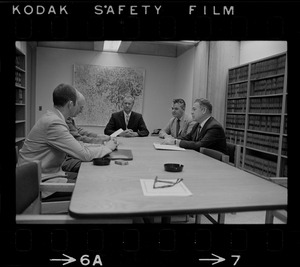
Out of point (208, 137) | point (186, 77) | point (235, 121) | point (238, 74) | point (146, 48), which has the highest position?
point (146, 48)

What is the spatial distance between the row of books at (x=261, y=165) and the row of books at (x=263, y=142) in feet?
0.57

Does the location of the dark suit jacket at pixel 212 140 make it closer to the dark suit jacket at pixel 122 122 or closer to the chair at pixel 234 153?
the chair at pixel 234 153

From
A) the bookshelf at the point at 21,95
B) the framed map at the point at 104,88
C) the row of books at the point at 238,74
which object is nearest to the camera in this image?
the row of books at the point at 238,74

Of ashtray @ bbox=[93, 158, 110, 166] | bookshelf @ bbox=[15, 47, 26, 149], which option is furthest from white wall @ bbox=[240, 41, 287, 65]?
bookshelf @ bbox=[15, 47, 26, 149]

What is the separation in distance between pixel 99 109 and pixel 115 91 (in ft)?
1.86

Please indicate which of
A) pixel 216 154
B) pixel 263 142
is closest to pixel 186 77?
pixel 263 142

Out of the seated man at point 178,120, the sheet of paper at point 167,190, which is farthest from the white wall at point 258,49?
the sheet of paper at point 167,190

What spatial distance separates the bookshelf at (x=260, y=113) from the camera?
374cm

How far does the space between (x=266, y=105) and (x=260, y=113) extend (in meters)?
0.15

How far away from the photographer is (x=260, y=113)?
418 cm

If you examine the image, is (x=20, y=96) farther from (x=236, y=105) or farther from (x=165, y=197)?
(x=165, y=197)
